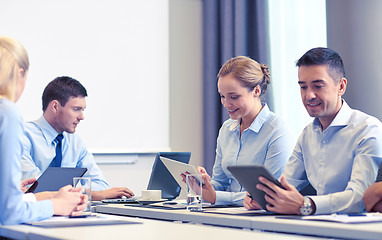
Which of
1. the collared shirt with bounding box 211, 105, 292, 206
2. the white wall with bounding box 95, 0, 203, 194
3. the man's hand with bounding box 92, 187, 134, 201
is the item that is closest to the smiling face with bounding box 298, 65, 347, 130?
the collared shirt with bounding box 211, 105, 292, 206

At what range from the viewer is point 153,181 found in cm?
337

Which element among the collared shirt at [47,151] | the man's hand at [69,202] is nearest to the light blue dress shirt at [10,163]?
the man's hand at [69,202]

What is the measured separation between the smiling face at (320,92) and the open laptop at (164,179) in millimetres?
888

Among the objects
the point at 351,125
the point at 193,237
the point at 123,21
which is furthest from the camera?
the point at 123,21

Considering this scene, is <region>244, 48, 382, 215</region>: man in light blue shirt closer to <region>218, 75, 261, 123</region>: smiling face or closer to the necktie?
<region>218, 75, 261, 123</region>: smiling face

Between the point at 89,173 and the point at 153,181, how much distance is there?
77 centimetres

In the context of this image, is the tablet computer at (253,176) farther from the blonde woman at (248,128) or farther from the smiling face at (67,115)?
the smiling face at (67,115)

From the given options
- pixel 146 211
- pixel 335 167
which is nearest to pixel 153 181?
pixel 146 211

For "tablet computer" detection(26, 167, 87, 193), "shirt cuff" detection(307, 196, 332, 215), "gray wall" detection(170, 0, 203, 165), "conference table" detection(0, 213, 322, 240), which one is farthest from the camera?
"gray wall" detection(170, 0, 203, 165)

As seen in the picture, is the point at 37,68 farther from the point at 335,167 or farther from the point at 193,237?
the point at 193,237

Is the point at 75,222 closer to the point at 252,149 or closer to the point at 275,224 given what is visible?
the point at 275,224

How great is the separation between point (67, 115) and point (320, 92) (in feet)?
6.31

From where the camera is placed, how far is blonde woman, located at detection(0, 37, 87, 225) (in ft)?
6.34

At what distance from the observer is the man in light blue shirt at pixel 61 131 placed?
3.73 meters
